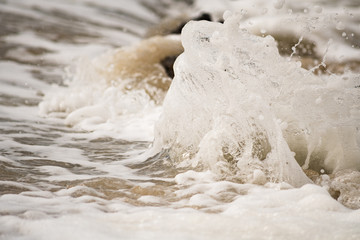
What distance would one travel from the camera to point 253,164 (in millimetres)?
2814

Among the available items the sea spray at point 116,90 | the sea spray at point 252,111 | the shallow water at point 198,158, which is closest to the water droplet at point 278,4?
the shallow water at point 198,158

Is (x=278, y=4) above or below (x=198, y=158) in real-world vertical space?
above

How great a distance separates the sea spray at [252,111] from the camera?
2.87 metres

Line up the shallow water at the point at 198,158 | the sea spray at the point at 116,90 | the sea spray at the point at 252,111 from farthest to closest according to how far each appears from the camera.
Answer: the sea spray at the point at 116,90, the sea spray at the point at 252,111, the shallow water at the point at 198,158

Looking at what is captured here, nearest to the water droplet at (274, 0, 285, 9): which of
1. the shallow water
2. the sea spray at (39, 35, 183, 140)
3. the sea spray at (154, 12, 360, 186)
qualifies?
the shallow water

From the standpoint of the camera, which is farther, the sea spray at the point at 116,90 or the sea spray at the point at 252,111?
the sea spray at the point at 116,90

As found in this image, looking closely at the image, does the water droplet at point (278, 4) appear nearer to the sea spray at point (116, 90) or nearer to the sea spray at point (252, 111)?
the sea spray at point (252, 111)

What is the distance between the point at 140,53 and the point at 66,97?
4.82 ft

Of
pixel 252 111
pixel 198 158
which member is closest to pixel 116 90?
pixel 198 158

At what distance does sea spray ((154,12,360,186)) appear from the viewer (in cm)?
287

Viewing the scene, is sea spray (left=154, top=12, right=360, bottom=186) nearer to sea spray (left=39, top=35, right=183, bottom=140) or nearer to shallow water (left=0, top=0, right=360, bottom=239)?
shallow water (left=0, top=0, right=360, bottom=239)

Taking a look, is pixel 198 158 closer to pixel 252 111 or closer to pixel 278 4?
pixel 252 111

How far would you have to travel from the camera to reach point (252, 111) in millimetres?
2926

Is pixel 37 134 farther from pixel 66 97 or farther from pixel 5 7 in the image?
pixel 5 7
